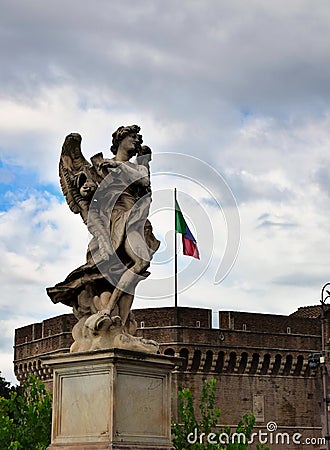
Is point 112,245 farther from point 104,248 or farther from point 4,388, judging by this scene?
point 4,388

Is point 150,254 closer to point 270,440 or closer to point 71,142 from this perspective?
point 71,142

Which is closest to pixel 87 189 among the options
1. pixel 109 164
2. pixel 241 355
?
pixel 109 164

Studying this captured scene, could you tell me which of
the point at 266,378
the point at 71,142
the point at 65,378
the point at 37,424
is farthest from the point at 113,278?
the point at 266,378

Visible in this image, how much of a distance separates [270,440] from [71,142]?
46.7 metres

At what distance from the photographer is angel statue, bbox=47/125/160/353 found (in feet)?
24.3

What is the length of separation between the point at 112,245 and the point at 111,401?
4.51 feet

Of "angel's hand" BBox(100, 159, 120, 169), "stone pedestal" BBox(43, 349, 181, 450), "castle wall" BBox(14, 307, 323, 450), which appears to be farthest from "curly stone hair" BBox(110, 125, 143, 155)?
"castle wall" BBox(14, 307, 323, 450)

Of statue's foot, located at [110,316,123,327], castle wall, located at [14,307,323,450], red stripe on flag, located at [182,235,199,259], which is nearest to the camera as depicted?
statue's foot, located at [110,316,123,327]

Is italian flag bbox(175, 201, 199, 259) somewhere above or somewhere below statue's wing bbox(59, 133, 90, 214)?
above

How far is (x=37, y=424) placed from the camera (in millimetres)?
36812

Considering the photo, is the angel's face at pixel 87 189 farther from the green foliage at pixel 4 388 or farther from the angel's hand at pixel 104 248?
the green foliage at pixel 4 388

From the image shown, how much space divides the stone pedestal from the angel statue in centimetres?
18

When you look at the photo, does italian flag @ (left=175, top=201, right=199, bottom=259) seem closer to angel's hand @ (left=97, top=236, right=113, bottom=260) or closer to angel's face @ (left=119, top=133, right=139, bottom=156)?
angel's face @ (left=119, top=133, right=139, bottom=156)

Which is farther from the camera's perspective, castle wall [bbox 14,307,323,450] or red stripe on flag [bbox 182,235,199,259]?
castle wall [bbox 14,307,323,450]
